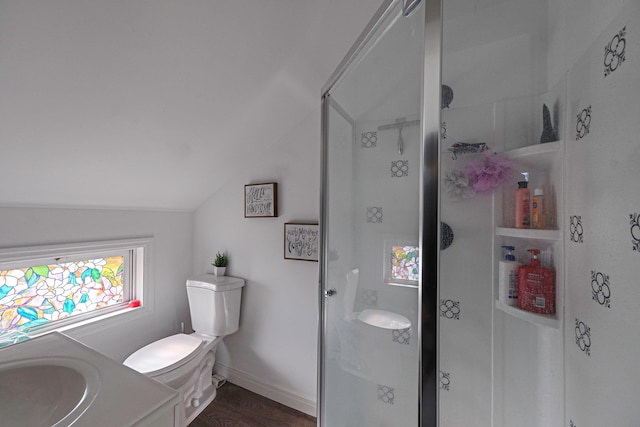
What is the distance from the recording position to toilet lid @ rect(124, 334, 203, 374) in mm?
1318

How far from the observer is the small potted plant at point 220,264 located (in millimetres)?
1833

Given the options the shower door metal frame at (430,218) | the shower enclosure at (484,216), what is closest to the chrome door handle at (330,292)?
the shower enclosure at (484,216)

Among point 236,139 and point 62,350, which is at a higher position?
point 236,139

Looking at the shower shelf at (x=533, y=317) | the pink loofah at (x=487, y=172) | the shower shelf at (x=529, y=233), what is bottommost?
the shower shelf at (x=533, y=317)

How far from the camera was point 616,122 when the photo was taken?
1.55 ft

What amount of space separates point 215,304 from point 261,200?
77 centimetres

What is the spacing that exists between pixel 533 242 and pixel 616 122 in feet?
1.32

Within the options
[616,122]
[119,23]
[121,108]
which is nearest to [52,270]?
[121,108]

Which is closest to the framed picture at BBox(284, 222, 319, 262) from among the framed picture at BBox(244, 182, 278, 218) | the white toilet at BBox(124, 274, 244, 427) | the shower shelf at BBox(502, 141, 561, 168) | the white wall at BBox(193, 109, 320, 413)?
the white wall at BBox(193, 109, 320, 413)

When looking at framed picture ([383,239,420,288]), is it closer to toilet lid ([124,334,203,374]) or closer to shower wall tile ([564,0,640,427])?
shower wall tile ([564,0,640,427])

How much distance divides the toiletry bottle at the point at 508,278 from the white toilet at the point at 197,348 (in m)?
1.53

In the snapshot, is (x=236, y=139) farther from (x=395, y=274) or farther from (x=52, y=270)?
(x=52, y=270)

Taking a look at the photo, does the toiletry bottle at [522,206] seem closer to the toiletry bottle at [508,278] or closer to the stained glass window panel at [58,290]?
the toiletry bottle at [508,278]

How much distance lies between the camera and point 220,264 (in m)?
1.86
